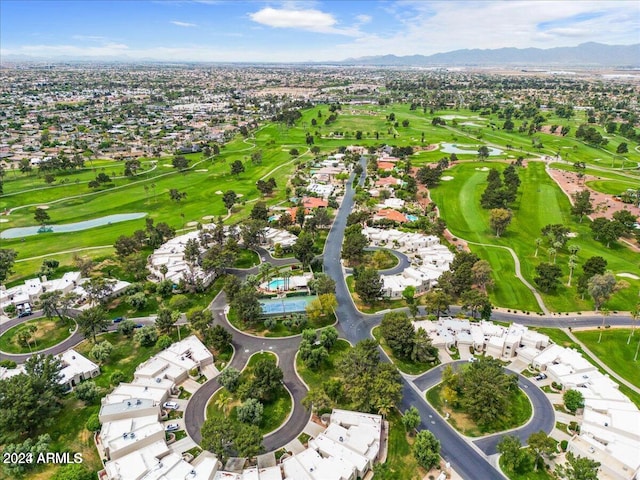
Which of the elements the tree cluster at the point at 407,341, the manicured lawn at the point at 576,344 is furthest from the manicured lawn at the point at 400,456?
the manicured lawn at the point at 576,344

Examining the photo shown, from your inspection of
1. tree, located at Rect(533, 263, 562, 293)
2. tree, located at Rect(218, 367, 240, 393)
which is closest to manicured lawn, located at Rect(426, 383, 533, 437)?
tree, located at Rect(218, 367, 240, 393)

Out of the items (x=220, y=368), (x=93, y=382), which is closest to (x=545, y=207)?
(x=220, y=368)

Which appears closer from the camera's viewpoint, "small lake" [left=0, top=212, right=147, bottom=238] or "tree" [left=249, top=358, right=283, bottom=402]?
"tree" [left=249, top=358, right=283, bottom=402]

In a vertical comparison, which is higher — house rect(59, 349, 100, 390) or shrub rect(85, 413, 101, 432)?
shrub rect(85, 413, 101, 432)

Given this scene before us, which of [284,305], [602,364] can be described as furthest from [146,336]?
[602,364]

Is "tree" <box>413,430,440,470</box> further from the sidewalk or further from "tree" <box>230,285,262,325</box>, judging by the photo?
"tree" <box>230,285,262,325</box>

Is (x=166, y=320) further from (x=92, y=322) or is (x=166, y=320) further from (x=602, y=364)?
(x=602, y=364)
